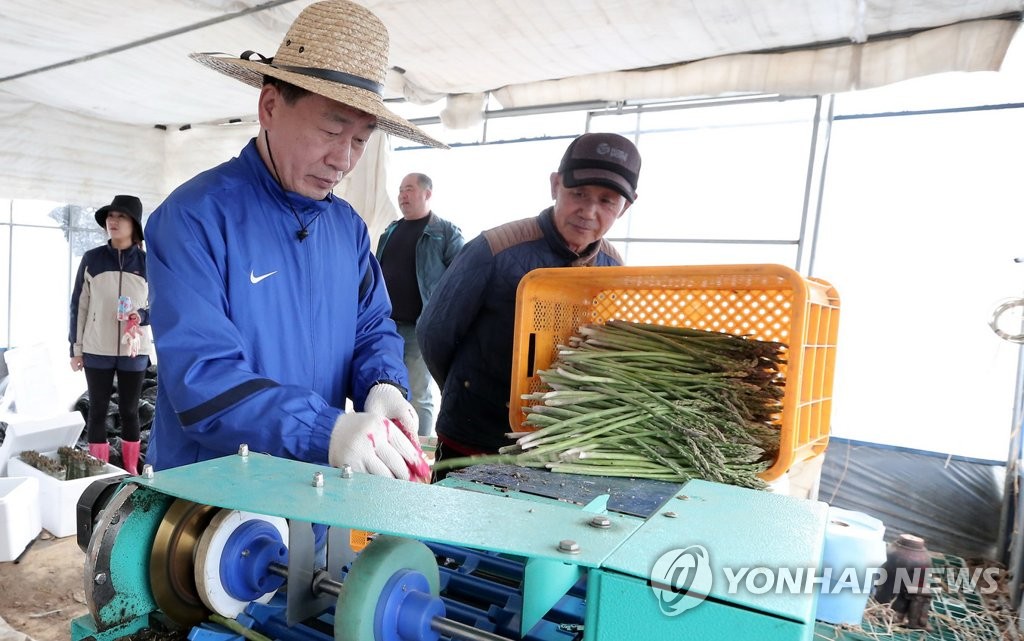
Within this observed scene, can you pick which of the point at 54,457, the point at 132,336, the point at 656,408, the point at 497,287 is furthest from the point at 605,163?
the point at 54,457

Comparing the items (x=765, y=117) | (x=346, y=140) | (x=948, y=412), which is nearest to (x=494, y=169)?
(x=765, y=117)

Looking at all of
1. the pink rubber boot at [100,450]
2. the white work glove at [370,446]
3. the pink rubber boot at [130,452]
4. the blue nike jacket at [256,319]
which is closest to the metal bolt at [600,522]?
the white work glove at [370,446]

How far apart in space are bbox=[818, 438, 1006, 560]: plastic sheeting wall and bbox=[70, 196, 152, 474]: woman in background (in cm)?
584

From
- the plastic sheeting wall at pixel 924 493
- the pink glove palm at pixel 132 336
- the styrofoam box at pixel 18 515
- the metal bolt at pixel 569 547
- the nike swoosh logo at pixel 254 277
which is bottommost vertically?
the styrofoam box at pixel 18 515

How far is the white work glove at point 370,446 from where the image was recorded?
1.17m

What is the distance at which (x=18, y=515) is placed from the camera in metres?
3.82

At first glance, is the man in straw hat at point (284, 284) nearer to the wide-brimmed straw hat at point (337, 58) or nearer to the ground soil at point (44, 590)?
the wide-brimmed straw hat at point (337, 58)

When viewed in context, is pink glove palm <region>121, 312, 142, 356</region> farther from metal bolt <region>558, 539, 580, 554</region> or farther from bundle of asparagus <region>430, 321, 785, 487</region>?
metal bolt <region>558, 539, 580, 554</region>

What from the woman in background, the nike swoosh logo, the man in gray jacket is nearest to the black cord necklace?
the nike swoosh logo

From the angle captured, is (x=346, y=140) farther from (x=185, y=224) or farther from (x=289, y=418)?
(x=289, y=418)

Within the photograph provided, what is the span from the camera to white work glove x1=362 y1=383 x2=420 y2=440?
159 cm

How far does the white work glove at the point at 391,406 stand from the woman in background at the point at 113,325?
4.24 metres

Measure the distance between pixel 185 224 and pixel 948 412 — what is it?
17.9 ft

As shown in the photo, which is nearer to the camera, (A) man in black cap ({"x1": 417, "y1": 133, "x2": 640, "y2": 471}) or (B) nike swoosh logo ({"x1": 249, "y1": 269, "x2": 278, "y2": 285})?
(B) nike swoosh logo ({"x1": 249, "y1": 269, "x2": 278, "y2": 285})
